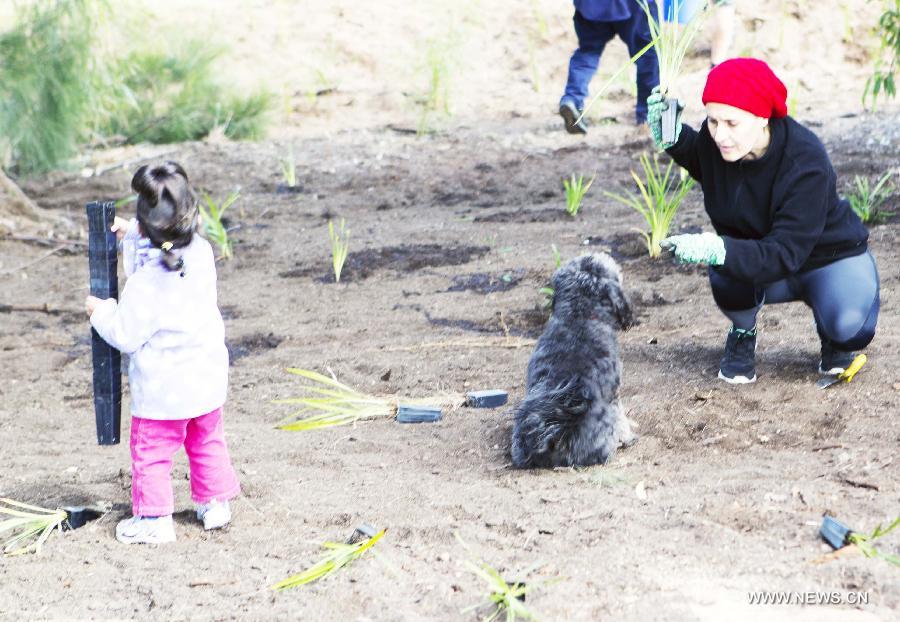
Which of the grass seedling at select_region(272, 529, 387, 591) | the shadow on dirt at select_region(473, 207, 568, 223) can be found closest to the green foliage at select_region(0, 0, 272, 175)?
the shadow on dirt at select_region(473, 207, 568, 223)

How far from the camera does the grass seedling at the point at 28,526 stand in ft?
10.1

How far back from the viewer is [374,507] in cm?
325

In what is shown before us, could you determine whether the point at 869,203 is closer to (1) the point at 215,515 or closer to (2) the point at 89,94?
(1) the point at 215,515

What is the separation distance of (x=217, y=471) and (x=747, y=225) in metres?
2.12

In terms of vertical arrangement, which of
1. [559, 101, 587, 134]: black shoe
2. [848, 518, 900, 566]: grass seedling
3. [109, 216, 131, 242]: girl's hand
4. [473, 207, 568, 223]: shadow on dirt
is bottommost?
[473, 207, 568, 223]: shadow on dirt

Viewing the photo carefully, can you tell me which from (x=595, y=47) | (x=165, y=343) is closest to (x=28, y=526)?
(x=165, y=343)

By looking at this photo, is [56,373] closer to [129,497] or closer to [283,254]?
[129,497]

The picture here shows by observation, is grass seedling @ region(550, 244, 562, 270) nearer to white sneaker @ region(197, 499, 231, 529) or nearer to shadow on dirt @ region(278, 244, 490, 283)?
shadow on dirt @ region(278, 244, 490, 283)

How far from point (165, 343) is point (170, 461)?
399 millimetres

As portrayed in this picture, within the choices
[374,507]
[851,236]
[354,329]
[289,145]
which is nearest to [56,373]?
[354,329]

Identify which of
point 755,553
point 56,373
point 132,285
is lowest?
point 56,373

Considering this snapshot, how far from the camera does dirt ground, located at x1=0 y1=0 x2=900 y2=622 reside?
2678 millimetres

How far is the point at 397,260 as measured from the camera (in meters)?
6.28

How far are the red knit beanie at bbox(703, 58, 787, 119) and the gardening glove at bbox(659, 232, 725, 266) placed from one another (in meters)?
0.47
